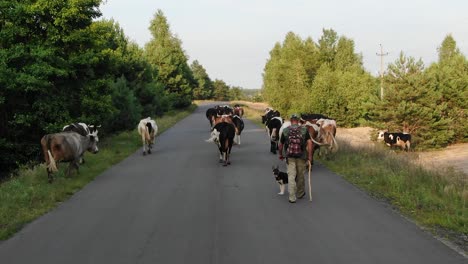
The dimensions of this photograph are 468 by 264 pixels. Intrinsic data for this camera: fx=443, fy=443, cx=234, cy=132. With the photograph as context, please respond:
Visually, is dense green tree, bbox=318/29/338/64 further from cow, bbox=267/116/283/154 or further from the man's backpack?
the man's backpack

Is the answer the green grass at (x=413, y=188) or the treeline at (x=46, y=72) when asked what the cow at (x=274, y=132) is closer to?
the green grass at (x=413, y=188)

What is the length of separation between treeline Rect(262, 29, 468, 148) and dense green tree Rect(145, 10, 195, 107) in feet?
63.2

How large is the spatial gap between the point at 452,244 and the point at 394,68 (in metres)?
26.8

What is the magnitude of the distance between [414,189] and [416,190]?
0.49ft

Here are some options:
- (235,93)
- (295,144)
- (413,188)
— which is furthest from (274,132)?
(235,93)

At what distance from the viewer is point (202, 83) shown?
484ft

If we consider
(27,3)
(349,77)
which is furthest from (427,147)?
(27,3)

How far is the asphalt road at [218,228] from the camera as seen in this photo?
6.50 m

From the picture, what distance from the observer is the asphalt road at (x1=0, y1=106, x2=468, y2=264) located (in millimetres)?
6504

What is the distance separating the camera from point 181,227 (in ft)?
26.3

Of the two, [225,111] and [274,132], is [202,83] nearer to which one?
[225,111]

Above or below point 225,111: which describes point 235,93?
below

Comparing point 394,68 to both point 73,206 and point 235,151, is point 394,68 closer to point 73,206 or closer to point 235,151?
point 235,151

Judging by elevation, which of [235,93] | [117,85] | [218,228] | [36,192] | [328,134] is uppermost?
[117,85]
